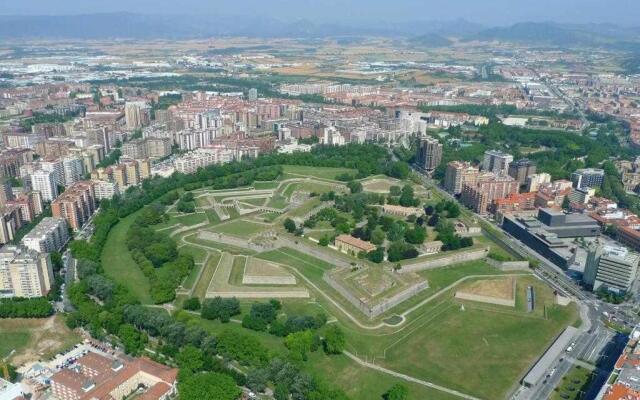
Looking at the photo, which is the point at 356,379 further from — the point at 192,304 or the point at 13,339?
the point at 13,339

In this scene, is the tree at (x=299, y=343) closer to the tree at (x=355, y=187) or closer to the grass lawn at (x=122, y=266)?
the grass lawn at (x=122, y=266)

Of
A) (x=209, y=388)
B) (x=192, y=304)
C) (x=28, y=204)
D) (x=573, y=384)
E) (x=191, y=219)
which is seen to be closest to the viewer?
(x=209, y=388)

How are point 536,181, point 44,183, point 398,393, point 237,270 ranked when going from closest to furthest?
point 398,393 < point 237,270 < point 44,183 < point 536,181

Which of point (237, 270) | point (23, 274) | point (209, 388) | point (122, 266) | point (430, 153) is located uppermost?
point (430, 153)

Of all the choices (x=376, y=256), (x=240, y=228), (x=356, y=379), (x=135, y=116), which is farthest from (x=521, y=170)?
(x=135, y=116)

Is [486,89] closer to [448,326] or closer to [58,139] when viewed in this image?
[58,139]

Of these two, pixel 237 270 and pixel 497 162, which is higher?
pixel 497 162

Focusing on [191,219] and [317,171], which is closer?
[191,219]
